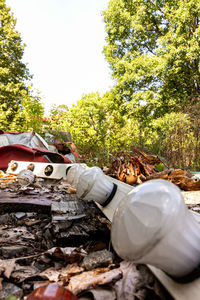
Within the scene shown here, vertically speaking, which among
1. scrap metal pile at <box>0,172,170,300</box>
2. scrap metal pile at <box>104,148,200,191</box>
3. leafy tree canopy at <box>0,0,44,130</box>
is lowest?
scrap metal pile at <box>0,172,170,300</box>

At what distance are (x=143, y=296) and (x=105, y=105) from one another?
50.1 feet

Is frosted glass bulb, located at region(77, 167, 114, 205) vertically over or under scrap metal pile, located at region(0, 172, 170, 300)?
over

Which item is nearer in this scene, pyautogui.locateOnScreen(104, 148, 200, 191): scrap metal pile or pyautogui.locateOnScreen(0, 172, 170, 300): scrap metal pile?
pyautogui.locateOnScreen(0, 172, 170, 300): scrap metal pile

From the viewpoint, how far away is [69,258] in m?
0.82

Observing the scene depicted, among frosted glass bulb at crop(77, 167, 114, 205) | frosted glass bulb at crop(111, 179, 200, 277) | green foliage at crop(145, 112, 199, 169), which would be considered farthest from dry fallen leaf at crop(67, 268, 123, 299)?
green foliage at crop(145, 112, 199, 169)

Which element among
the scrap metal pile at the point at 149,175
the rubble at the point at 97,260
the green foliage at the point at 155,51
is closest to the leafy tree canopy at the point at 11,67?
the green foliage at the point at 155,51

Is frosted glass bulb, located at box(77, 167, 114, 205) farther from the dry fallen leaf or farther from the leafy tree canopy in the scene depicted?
the leafy tree canopy

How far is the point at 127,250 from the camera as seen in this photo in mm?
480

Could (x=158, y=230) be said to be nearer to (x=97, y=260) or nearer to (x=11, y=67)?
(x=97, y=260)

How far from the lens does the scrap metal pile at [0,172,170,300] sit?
60 centimetres

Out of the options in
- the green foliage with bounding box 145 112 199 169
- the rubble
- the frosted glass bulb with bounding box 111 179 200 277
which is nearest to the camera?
the frosted glass bulb with bounding box 111 179 200 277

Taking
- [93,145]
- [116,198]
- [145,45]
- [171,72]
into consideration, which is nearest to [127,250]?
[116,198]

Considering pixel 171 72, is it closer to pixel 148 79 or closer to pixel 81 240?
pixel 148 79

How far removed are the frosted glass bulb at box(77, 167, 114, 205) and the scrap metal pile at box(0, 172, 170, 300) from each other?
122mm
